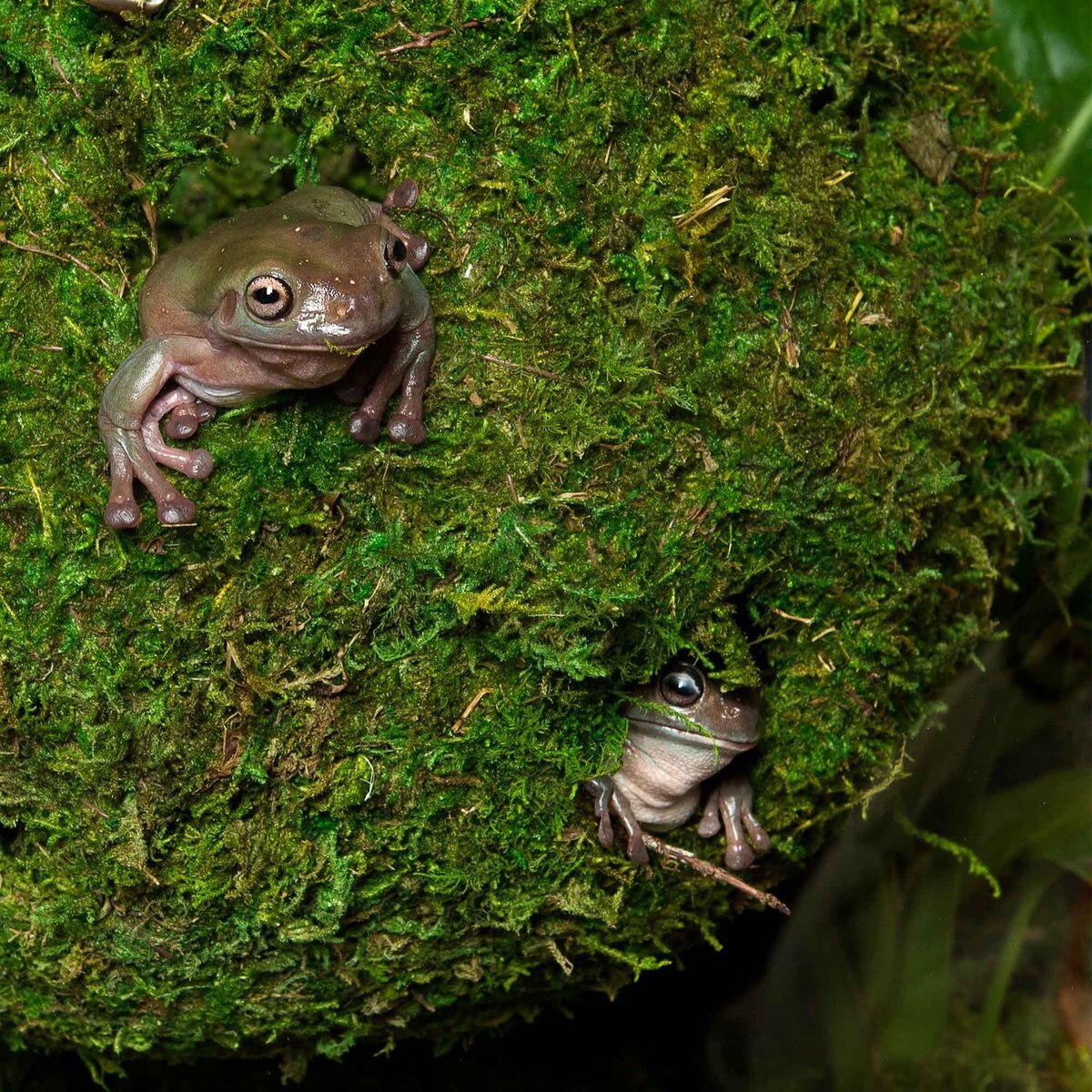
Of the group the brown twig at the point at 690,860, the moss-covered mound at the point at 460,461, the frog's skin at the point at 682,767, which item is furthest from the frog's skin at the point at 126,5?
the brown twig at the point at 690,860

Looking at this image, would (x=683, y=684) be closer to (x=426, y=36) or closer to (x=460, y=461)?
(x=460, y=461)

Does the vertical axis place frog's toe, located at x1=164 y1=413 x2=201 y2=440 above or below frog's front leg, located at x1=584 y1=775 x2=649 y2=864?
above

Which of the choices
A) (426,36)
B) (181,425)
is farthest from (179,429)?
(426,36)

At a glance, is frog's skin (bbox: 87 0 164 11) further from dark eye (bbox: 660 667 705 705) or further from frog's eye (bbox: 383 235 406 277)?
dark eye (bbox: 660 667 705 705)

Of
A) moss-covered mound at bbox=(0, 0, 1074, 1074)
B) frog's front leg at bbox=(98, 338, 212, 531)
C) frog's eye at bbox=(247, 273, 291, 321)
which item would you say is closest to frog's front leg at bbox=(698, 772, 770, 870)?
moss-covered mound at bbox=(0, 0, 1074, 1074)

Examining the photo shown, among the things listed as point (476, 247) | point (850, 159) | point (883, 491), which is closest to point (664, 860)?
point (883, 491)

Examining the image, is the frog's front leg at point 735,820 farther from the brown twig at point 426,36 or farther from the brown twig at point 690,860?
the brown twig at point 426,36

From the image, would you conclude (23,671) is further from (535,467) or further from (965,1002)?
(965,1002)
